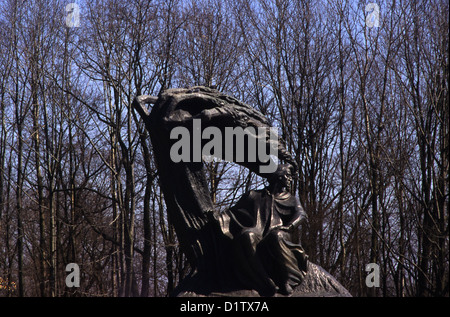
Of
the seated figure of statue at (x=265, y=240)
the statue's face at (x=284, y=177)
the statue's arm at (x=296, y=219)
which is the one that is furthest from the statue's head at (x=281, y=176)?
the statue's arm at (x=296, y=219)

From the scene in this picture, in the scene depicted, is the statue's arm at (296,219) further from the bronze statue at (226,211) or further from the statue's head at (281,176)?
the statue's head at (281,176)

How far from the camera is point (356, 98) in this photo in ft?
55.4

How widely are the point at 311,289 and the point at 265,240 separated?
0.81 meters

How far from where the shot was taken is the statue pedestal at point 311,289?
855cm

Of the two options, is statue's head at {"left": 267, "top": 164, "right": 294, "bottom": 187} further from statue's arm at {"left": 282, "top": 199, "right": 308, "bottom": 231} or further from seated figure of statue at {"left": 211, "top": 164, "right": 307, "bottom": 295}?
statue's arm at {"left": 282, "top": 199, "right": 308, "bottom": 231}

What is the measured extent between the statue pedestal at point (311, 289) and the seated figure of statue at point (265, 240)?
3.4 inches

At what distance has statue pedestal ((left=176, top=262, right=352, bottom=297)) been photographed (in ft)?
28.1

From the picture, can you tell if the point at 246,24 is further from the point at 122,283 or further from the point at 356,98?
the point at 122,283

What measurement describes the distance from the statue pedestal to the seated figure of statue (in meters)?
0.09

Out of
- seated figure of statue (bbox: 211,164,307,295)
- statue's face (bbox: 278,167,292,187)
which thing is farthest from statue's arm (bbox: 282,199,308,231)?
statue's face (bbox: 278,167,292,187)

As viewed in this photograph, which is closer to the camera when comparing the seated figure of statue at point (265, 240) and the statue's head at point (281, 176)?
the seated figure of statue at point (265, 240)

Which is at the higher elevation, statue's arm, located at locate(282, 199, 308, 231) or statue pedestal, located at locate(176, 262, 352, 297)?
statue's arm, located at locate(282, 199, 308, 231)

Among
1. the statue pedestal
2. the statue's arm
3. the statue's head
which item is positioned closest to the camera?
the statue pedestal

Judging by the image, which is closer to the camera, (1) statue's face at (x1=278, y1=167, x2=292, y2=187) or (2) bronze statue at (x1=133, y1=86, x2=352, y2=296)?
(2) bronze statue at (x1=133, y1=86, x2=352, y2=296)
